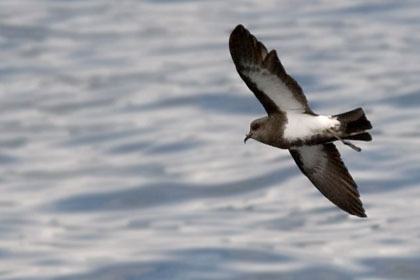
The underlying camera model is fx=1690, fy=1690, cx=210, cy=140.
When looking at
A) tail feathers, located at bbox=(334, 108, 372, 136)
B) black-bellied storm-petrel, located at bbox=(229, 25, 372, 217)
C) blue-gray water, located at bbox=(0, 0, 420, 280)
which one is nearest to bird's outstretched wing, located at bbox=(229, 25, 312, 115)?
black-bellied storm-petrel, located at bbox=(229, 25, 372, 217)

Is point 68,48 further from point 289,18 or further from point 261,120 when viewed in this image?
point 261,120

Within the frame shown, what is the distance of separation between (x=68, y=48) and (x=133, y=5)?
2.67 metres

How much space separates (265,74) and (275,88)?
21 centimetres

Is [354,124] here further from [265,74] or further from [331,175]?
[331,175]

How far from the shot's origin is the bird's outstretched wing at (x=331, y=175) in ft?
40.4

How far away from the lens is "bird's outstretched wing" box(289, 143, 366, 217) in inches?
485

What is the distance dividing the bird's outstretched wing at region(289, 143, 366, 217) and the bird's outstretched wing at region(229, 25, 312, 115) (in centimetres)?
91

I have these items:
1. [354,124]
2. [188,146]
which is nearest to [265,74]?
[354,124]

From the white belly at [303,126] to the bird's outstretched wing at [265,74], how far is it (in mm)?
70

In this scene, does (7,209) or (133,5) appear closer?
(7,209)

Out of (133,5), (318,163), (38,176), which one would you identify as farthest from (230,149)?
(318,163)

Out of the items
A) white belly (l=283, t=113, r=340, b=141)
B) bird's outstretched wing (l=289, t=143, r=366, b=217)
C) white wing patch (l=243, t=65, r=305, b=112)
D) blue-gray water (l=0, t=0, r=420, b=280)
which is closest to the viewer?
white wing patch (l=243, t=65, r=305, b=112)

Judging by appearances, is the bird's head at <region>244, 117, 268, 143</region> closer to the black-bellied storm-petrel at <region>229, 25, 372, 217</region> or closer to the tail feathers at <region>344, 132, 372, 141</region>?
the black-bellied storm-petrel at <region>229, 25, 372, 217</region>

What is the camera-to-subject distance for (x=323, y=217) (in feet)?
79.4
